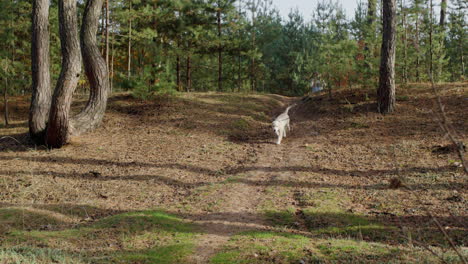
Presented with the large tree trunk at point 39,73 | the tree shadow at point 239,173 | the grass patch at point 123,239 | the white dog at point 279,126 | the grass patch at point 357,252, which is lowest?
the grass patch at point 123,239

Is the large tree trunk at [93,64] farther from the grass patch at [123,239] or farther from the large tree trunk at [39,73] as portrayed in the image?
the grass patch at [123,239]

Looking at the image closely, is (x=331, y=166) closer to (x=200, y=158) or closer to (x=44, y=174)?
(x=200, y=158)

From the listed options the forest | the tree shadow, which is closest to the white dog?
the forest

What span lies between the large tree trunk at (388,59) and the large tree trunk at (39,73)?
1195 centimetres

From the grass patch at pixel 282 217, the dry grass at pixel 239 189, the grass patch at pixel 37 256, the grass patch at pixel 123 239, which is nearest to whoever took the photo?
the grass patch at pixel 37 256

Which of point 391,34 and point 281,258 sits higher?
point 391,34

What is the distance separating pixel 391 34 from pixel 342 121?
365 centimetres

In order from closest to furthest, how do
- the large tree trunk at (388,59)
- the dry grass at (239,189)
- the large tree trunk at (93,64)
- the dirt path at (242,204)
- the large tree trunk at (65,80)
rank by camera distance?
the dry grass at (239,189), the dirt path at (242,204), the large tree trunk at (65,80), the large tree trunk at (93,64), the large tree trunk at (388,59)

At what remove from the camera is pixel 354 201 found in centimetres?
716

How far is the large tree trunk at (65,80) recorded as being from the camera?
35.5 feet

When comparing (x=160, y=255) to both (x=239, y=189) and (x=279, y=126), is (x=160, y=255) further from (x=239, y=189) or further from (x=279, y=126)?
(x=279, y=126)

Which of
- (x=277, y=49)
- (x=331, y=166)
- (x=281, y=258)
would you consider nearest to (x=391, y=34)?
(x=331, y=166)

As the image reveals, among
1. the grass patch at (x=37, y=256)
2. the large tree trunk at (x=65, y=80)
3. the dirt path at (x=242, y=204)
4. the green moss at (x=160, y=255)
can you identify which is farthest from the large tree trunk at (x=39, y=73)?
the green moss at (x=160, y=255)

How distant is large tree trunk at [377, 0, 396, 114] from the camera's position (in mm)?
13062
